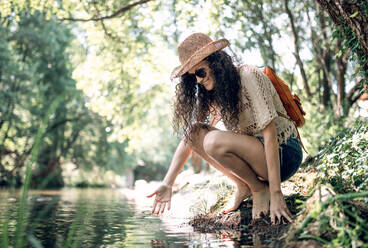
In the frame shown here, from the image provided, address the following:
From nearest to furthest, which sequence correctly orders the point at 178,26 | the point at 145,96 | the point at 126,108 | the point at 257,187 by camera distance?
the point at 257,187 → the point at 178,26 → the point at 126,108 → the point at 145,96

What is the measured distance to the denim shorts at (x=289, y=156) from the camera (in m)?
2.96

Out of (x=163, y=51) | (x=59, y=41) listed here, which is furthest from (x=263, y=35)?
(x=59, y=41)

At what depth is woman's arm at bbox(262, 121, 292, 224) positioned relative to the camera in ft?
8.48

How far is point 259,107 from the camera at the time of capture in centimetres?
275

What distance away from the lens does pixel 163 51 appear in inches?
442

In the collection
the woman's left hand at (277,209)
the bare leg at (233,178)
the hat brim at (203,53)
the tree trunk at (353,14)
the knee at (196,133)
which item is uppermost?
the tree trunk at (353,14)

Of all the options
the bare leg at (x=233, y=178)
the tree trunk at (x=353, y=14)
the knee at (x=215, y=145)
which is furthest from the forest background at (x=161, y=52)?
the knee at (x=215, y=145)

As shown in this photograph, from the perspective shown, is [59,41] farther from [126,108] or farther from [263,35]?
[263,35]

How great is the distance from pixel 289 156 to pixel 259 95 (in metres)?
0.56

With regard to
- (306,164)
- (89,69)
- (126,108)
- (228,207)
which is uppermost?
(89,69)

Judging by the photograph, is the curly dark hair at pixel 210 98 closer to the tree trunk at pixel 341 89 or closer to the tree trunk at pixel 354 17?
the tree trunk at pixel 354 17

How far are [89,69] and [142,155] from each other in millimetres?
25151

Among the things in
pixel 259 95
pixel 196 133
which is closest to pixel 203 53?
pixel 259 95

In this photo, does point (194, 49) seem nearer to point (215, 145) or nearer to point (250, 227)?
point (215, 145)
